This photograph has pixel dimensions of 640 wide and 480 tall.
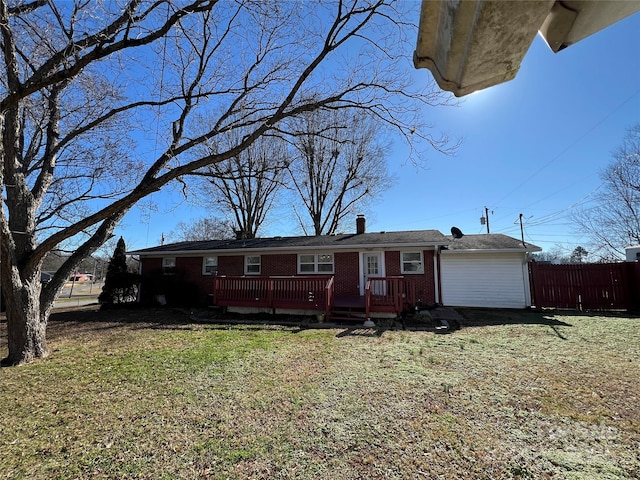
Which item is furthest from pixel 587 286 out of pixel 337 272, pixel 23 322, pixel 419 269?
pixel 23 322

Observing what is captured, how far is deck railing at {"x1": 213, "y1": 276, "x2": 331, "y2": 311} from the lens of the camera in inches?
408

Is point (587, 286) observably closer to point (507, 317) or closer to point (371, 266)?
point (507, 317)

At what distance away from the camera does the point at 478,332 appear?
800cm

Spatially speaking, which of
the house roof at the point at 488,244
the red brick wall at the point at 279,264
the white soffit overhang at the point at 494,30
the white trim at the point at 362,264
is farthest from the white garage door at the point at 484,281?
the white soffit overhang at the point at 494,30

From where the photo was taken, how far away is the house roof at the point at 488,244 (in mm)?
12297

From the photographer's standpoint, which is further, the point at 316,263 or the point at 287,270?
the point at 287,270

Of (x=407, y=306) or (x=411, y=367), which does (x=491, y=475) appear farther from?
(x=407, y=306)

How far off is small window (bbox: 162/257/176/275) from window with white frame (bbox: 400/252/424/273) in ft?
36.9

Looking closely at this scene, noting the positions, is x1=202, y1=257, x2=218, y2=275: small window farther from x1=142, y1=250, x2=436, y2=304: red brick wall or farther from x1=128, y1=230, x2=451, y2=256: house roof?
x1=128, y1=230, x2=451, y2=256: house roof

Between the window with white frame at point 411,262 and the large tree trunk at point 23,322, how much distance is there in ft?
36.4

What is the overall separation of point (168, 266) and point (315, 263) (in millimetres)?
7923

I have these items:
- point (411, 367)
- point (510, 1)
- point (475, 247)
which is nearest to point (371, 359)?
point (411, 367)

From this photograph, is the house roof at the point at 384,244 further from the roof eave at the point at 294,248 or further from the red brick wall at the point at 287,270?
the red brick wall at the point at 287,270

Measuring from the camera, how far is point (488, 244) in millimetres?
13227
